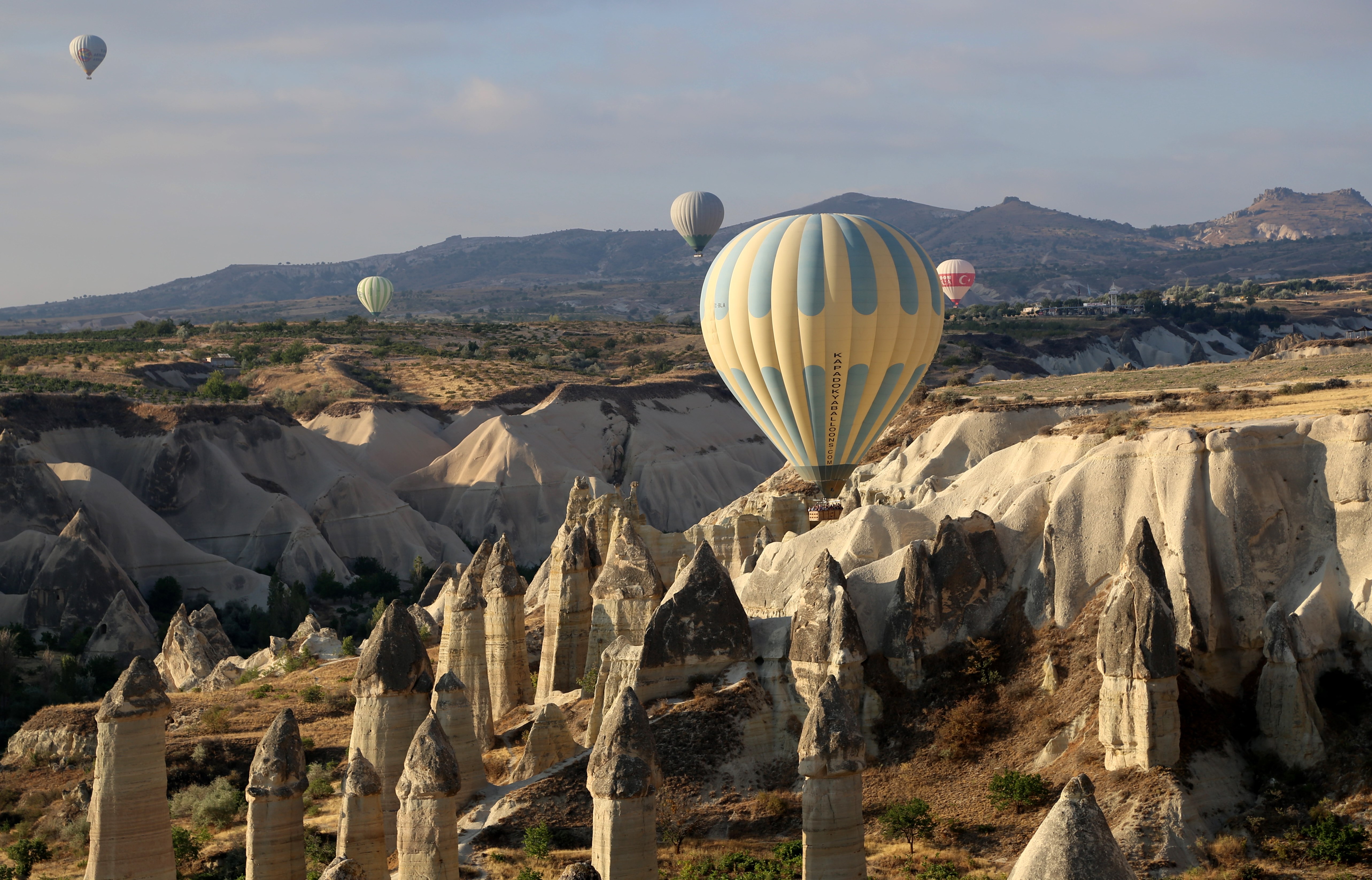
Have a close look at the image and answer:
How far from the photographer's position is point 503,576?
2972 centimetres

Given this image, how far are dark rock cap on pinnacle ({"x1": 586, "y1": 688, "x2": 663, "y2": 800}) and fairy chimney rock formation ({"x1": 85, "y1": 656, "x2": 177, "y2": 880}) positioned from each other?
25.7ft

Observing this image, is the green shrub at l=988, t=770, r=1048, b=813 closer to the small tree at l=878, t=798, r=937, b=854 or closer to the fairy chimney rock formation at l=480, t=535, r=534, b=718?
the small tree at l=878, t=798, r=937, b=854

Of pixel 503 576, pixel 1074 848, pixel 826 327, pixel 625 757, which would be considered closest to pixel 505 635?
pixel 503 576

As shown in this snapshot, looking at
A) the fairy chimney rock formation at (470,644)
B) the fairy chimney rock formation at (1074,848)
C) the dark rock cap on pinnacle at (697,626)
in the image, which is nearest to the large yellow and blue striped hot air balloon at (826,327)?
the fairy chimney rock formation at (470,644)

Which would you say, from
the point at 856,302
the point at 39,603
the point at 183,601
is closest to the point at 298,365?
the point at 183,601

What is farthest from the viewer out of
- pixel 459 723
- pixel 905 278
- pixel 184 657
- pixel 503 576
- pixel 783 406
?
pixel 184 657

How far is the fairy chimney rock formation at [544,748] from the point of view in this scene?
24766mm

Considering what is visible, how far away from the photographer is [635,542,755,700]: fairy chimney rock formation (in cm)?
2409

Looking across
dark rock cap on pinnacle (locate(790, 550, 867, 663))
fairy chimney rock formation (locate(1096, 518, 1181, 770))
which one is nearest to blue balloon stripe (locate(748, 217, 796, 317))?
dark rock cap on pinnacle (locate(790, 550, 867, 663))

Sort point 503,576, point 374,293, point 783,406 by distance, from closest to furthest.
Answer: point 503,576
point 783,406
point 374,293

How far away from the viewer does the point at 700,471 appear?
92.8 m

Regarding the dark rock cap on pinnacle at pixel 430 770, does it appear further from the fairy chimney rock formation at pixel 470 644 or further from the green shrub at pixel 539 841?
the fairy chimney rock formation at pixel 470 644

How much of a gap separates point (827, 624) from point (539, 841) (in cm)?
600

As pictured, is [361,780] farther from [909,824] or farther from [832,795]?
[909,824]
